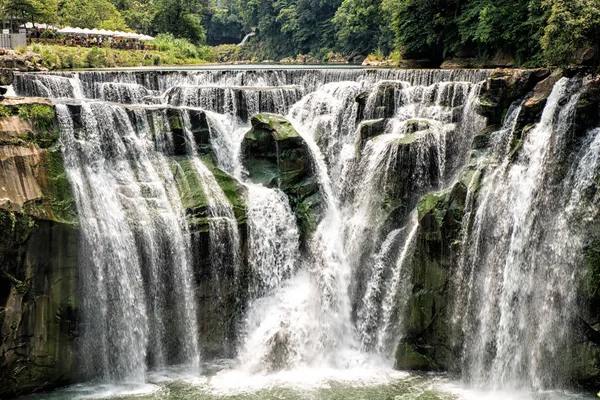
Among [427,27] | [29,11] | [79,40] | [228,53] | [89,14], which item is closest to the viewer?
[427,27]

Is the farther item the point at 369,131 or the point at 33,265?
the point at 369,131

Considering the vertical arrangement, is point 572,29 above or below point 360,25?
below

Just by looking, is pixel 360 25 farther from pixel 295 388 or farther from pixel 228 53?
pixel 295 388

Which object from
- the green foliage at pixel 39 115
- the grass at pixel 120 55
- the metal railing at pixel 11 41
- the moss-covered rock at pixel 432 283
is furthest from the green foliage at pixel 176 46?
the moss-covered rock at pixel 432 283

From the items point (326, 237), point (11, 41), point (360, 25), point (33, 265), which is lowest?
point (33, 265)

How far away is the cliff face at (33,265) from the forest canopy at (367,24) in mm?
16258

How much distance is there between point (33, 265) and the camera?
1634 centimetres

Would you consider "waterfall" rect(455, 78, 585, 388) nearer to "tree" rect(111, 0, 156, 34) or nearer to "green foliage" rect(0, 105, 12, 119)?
"green foliage" rect(0, 105, 12, 119)

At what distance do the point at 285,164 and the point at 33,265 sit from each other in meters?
8.58

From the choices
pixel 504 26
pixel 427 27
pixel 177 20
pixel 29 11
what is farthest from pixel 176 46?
pixel 504 26

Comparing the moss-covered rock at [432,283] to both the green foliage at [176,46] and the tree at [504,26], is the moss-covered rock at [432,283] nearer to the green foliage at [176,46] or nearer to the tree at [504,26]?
the tree at [504,26]

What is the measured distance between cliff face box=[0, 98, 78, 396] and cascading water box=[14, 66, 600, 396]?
556 millimetres

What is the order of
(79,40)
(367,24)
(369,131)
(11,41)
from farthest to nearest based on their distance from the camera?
1. (367,24)
2. (79,40)
3. (11,41)
4. (369,131)

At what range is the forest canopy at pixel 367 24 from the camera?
Answer: 67.6 ft
